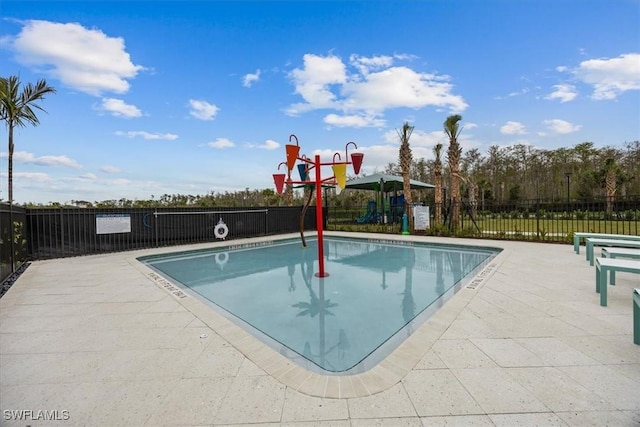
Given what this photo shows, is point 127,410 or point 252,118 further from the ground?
point 252,118

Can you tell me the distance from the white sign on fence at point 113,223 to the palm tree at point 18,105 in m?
2.86

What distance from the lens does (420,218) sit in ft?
39.9

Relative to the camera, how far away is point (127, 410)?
1841 millimetres

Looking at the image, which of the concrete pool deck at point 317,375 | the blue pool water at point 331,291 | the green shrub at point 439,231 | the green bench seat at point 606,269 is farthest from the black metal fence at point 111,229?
the green bench seat at point 606,269

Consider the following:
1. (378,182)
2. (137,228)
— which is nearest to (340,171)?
(137,228)

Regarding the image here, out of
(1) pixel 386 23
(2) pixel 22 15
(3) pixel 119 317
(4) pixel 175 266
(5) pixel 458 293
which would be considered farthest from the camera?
(1) pixel 386 23

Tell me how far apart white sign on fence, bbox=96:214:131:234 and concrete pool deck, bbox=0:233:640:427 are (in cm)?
551

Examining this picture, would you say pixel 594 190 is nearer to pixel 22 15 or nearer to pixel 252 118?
pixel 252 118

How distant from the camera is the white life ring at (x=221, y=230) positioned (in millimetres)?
11570

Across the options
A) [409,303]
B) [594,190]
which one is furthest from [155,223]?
[594,190]

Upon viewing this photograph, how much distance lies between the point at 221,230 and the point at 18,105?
725cm

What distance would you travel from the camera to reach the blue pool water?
3.11 meters

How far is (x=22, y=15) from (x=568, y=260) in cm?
1313

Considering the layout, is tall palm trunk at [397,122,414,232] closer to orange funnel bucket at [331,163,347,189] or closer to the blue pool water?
the blue pool water
